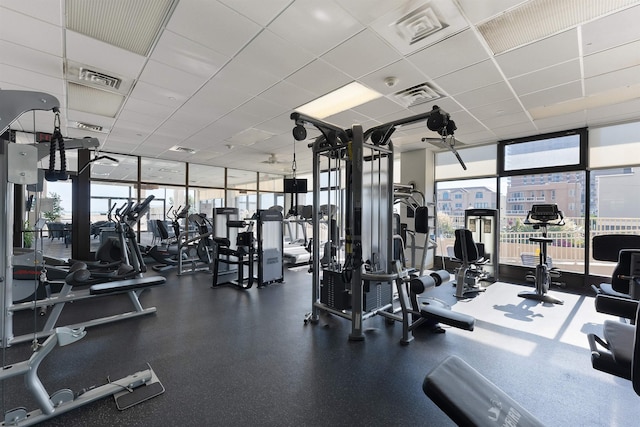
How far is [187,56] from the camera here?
9.55 feet

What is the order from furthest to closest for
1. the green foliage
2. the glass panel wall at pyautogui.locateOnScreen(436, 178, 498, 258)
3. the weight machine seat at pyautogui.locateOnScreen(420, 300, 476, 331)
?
the green foliage, the glass panel wall at pyautogui.locateOnScreen(436, 178, 498, 258), the weight machine seat at pyautogui.locateOnScreen(420, 300, 476, 331)

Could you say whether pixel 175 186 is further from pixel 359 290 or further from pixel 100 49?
pixel 359 290

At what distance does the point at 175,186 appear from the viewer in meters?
8.33

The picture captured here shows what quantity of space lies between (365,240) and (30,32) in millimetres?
3790

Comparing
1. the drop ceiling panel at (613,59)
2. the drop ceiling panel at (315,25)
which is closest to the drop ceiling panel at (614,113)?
the drop ceiling panel at (613,59)

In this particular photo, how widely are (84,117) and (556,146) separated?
8.49 meters

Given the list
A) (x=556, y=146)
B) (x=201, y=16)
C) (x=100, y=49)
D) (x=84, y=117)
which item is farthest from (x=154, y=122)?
(x=556, y=146)

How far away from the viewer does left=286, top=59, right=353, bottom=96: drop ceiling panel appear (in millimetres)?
3098

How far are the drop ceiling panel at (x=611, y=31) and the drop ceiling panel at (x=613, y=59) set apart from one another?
0.11 m

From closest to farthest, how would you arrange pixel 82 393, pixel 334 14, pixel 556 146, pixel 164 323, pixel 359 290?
pixel 82 393 < pixel 334 14 < pixel 359 290 < pixel 164 323 < pixel 556 146

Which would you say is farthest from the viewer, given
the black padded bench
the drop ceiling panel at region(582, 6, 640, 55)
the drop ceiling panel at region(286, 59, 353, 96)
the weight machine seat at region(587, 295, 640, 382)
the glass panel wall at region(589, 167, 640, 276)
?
the glass panel wall at region(589, 167, 640, 276)

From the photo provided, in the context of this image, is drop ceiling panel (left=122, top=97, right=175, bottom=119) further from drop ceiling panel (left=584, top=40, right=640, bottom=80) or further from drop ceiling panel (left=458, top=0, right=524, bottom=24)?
drop ceiling panel (left=584, top=40, right=640, bottom=80)

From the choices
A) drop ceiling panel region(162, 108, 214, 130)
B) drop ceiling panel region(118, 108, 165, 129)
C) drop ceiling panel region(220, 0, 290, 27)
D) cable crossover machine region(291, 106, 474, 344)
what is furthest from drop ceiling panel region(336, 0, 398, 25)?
drop ceiling panel region(118, 108, 165, 129)

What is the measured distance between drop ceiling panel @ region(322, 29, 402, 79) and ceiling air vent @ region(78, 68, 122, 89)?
2.65 metres
